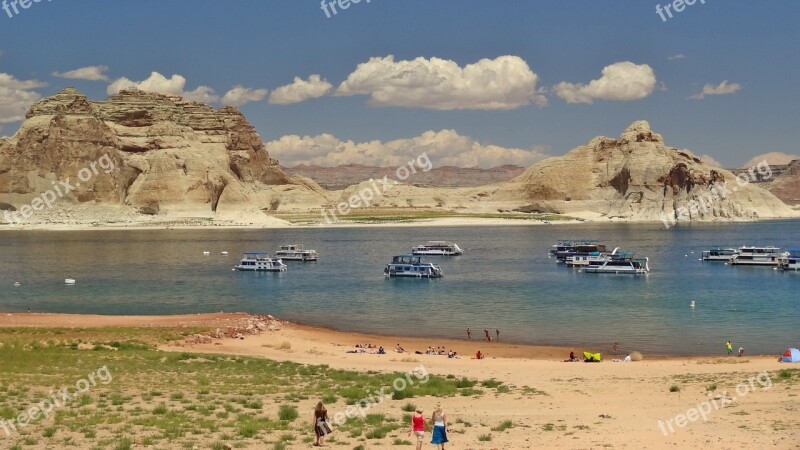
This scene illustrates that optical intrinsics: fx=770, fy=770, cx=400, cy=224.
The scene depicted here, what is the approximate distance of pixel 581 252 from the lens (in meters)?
110

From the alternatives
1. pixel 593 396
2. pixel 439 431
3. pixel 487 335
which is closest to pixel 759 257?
pixel 487 335

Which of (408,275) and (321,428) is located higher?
(408,275)

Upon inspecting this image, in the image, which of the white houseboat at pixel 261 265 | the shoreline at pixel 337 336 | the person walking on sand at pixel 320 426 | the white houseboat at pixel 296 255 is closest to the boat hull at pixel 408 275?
the white houseboat at pixel 261 265

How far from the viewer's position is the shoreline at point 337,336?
42.8 metres

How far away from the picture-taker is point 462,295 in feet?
232

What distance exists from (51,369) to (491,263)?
7452 cm

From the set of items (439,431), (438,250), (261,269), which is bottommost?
(439,431)

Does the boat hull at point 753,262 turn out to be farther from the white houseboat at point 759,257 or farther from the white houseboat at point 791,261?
the white houseboat at point 791,261

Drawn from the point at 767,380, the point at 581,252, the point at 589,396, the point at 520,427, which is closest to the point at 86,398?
the point at 520,427

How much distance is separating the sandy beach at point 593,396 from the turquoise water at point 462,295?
783cm

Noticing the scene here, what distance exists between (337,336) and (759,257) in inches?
2870

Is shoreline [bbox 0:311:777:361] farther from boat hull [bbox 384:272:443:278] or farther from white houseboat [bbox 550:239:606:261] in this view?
white houseboat [bbox 550:239:606:261]

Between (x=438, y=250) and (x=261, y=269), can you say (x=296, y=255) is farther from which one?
(x=438, y=250)

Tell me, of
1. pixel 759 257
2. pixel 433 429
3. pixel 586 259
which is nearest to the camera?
pixel 433 429
